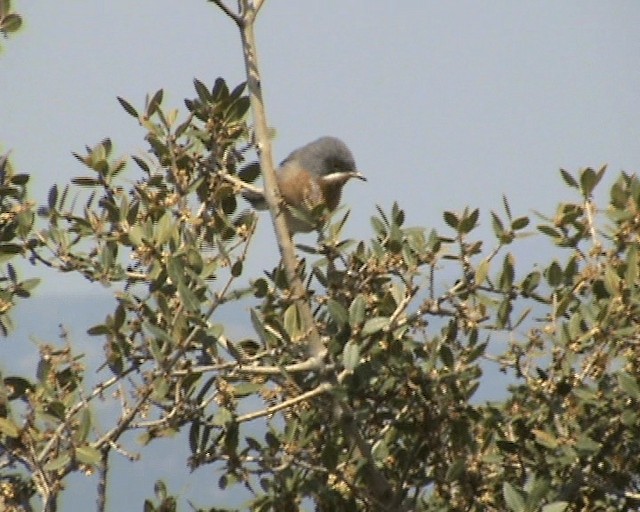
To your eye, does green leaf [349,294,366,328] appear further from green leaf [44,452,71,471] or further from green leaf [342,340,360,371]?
green leaf [44,452,71,471]

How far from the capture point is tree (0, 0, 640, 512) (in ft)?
14.2

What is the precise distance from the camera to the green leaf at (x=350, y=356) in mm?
4191

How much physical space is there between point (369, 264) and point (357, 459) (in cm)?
72

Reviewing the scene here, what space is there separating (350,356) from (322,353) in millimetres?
217

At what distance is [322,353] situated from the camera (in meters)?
4.42

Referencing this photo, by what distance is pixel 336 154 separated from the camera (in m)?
8.30

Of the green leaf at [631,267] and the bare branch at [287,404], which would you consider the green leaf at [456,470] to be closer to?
the bare branch at [287,404]

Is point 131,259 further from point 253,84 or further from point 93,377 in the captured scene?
point 253,84

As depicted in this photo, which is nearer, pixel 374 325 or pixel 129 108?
pixel 374 325

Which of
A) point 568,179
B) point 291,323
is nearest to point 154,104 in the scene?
point 291,323

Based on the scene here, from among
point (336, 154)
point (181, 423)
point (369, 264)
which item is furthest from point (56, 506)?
point (336, 154)

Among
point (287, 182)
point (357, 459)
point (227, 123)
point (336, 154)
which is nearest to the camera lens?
point (357, 459)

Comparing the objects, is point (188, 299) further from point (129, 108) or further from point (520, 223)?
point (520, 223)

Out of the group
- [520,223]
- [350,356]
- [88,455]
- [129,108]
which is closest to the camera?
[88,455]
